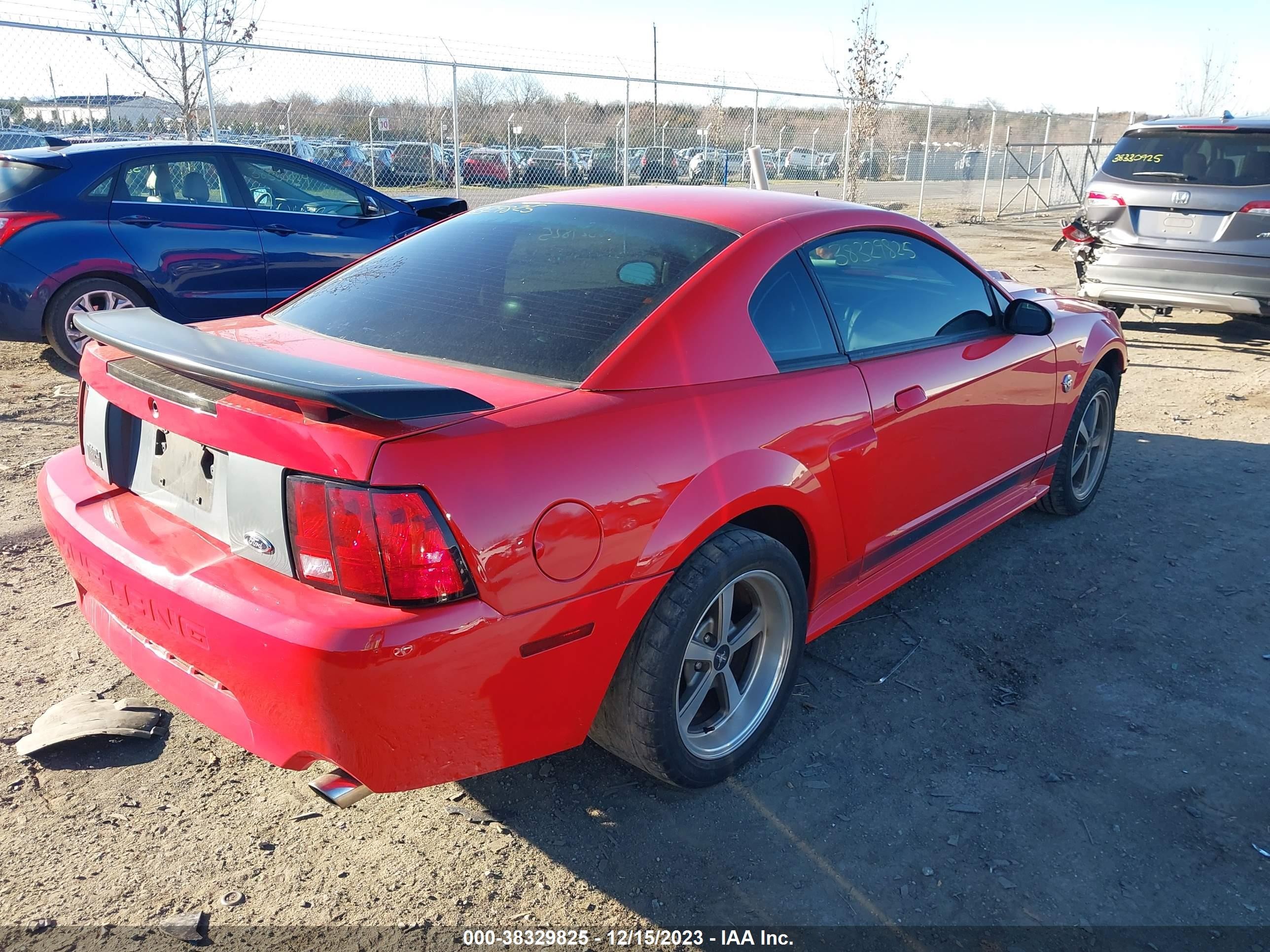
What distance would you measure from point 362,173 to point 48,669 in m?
12.4

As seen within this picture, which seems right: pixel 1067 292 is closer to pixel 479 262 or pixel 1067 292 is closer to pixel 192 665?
pixel 479 262

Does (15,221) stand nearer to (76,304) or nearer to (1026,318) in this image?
(76,304)

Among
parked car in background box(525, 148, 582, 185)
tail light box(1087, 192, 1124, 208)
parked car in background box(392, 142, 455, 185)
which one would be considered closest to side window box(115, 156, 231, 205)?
parked car in background box(392, 142, 455, 185)

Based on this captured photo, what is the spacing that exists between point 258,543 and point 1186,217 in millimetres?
7929

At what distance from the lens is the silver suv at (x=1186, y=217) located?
7211 millimetres

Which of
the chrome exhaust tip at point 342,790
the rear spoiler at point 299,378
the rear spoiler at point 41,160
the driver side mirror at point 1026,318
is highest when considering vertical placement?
the rear spoiler at point 41,160

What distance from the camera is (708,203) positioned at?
9.89ft

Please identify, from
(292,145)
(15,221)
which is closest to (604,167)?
(292,145)

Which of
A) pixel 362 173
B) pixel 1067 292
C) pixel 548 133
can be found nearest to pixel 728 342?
pixel 1067 292

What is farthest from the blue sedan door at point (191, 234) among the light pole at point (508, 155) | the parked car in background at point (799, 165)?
the parked car in background at point (799, 165)

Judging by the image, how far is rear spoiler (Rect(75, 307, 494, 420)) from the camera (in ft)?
5.94

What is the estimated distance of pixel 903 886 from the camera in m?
2.27

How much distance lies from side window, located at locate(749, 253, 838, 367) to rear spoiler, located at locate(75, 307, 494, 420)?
951 mm

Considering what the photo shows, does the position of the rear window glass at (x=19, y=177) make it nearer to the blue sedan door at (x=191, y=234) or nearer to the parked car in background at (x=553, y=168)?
the blue sedan door at (x=191, y=234)
